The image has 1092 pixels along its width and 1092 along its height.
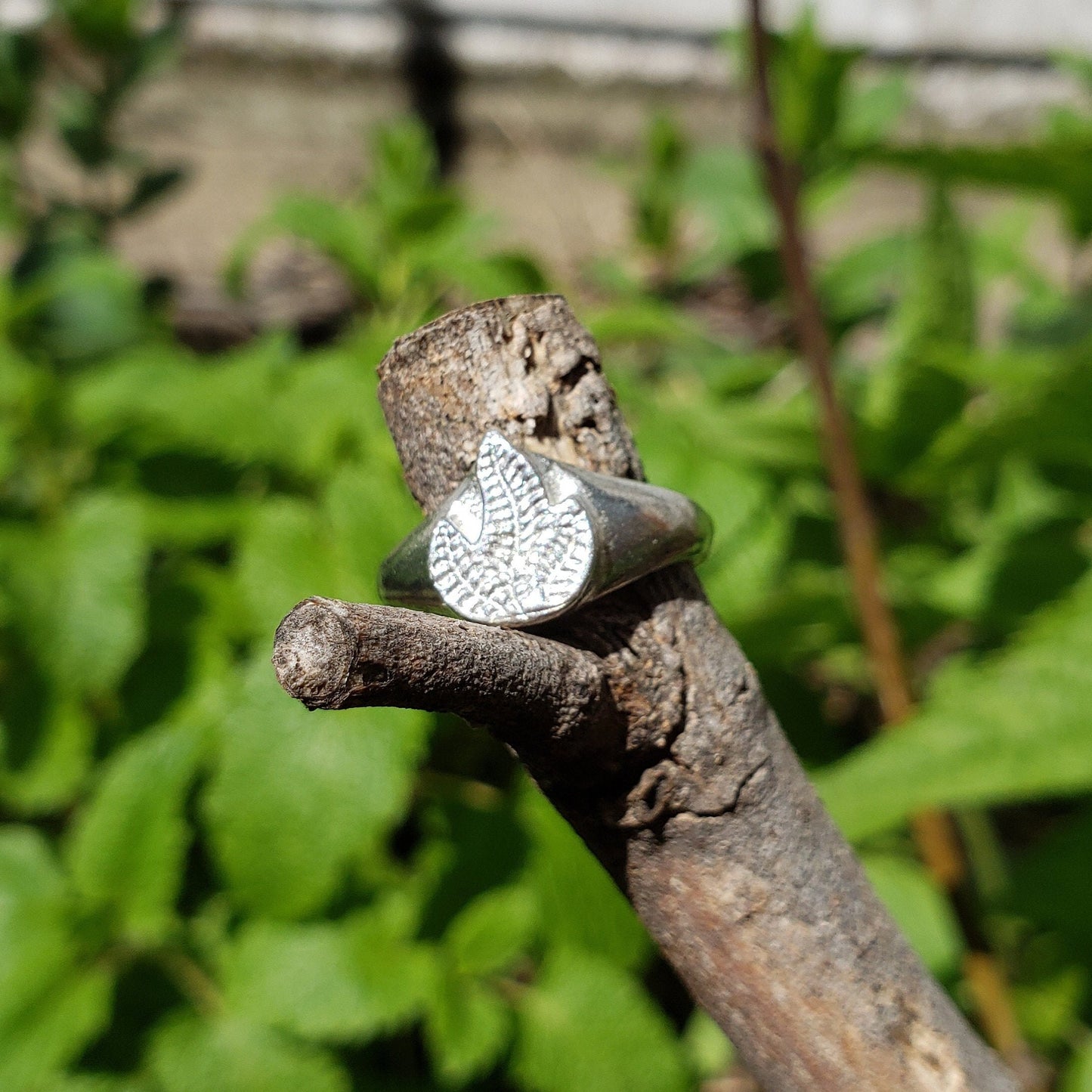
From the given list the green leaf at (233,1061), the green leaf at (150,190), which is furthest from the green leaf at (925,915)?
the green leaf at (150,190)

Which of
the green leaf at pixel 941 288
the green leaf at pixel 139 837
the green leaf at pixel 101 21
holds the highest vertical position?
the green leaf at pixel 101 21

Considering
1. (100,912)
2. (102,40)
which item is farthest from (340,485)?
(102,40)

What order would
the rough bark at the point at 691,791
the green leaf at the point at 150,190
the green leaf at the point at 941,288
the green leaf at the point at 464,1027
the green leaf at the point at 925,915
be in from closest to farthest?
1. the rough bark at the point at 691,791
2. the green leaf at the point at 464,1027
3. the green leaf at the point at 925,915
4. the green leaf at the point at 941,288
5. the green leaf at the point at 150,190

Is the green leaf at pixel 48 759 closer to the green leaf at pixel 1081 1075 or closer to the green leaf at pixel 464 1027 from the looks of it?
the green leaf at pixel 464 1027

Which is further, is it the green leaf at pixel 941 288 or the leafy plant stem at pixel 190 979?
the green leaf at pixel 941 288

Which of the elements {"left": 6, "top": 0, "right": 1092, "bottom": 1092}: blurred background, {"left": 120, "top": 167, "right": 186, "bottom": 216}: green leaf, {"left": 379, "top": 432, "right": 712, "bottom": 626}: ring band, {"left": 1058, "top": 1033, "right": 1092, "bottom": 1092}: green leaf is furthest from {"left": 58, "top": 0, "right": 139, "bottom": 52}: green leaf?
{"left": 1058, "top": 1033, "right": 1092, "bottom": 1092}: green leaf

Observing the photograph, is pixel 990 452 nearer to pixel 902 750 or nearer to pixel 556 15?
pixel 902 750

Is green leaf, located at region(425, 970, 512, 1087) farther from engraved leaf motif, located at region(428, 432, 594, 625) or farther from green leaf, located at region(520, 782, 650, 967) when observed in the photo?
engraved leaf motif, located at region(428, 432, 594, 625)
